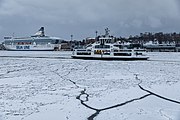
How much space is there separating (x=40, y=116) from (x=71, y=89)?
340 cm

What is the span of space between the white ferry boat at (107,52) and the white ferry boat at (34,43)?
4821cm

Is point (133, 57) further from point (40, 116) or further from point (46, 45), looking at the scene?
point (46, 45)

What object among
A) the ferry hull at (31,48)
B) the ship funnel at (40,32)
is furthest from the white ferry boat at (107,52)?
the ship funnel at (40,32)

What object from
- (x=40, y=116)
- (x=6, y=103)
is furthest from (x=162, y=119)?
(x=6, y=103)

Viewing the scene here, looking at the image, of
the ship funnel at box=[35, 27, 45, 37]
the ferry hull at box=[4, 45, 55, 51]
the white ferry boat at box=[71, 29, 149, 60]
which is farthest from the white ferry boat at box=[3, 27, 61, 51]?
the white ferry boat at box=[71, 29, 149, 60]

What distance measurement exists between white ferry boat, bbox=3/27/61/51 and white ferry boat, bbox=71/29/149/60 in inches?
1898

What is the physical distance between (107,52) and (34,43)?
54.4 m

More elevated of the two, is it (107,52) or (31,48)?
(31,48)

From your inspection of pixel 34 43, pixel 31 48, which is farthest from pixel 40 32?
pixel 31 48

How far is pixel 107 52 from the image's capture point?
109 feet

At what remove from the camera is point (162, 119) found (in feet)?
17.4

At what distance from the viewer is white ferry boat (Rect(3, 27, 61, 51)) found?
82.3 metres

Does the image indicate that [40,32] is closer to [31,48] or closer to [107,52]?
[31,48]

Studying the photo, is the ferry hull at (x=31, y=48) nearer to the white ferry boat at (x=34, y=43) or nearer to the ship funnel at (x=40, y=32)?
the white ferry boat at (x=34, y=43)
